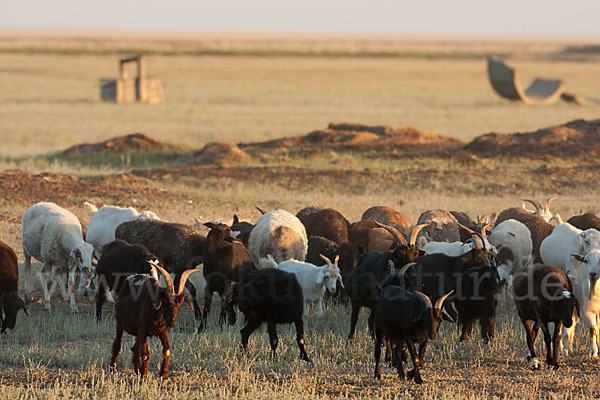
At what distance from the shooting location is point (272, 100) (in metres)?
54.2

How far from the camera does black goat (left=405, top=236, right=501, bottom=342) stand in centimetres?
1110

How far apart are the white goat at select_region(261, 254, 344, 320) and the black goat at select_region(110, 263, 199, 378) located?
2406 millimetres

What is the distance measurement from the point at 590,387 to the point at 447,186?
47.0ft

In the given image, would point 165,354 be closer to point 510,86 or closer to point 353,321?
point 353,321

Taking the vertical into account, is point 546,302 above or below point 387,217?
above

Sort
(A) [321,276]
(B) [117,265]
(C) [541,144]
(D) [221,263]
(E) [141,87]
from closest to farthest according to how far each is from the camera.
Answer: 1. (A) [321,276]
2. (B) [117,265]
3. (D) [221,263]
4. (C) [541,144]
5. (E) [141,87]

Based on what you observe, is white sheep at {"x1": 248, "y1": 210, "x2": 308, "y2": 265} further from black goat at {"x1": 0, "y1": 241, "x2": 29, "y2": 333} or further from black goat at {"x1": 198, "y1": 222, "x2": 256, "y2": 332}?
black goat at {"x1": 0, "y1": 241, "x2": 29, "y2": 333}

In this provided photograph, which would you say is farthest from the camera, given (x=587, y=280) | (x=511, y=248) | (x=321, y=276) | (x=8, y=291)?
(x=511, y=248)

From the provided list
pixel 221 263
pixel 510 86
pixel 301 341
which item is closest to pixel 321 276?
pixel 301 341

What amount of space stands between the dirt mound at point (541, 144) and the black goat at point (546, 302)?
709 inches

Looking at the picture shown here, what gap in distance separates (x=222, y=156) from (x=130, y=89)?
25564mm

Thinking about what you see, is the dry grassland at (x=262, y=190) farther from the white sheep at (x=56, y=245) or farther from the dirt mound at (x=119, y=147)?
the dirt mound at (x=119, y=147)

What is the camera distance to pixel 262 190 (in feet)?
74.2

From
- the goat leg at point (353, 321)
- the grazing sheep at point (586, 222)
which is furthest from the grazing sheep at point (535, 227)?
the goat leg at point (353, 321)
